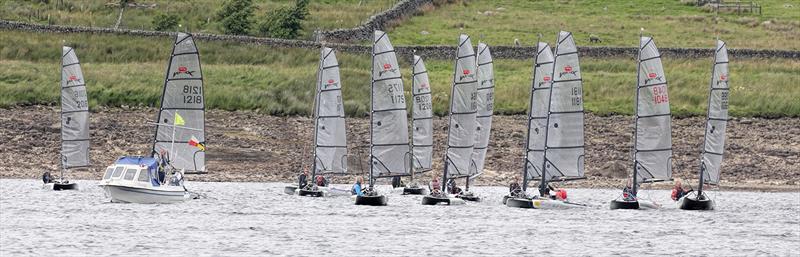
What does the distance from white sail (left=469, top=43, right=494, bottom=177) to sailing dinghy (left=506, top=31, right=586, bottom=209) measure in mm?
6479

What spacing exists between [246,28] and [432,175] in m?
35.0

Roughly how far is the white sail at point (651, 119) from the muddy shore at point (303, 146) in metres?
15.4

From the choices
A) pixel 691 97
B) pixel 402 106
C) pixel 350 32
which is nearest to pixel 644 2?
pixel 350 32

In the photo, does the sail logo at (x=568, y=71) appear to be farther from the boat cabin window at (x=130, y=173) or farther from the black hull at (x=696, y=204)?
the boat cabin window at (x=130, y=173)

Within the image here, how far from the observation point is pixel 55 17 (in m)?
132

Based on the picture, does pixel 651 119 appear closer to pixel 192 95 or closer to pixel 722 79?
pixel 722 79

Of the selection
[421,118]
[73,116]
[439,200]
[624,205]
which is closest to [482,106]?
[421,118]

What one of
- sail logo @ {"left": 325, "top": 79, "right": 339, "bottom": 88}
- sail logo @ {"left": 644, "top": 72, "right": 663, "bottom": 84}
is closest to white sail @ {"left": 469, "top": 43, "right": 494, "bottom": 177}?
sail logo @ {"left": 325, "top": 79, "right": 339, "bottom": 88}

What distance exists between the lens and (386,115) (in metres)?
83.4

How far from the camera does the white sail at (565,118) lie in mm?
80062

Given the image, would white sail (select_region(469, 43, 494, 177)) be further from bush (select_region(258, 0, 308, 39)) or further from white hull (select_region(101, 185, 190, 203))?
bush (select_region(258, 0, 308, 39))

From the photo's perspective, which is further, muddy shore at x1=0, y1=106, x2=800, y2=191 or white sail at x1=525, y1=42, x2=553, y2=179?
muddy shore at x1=0, y1=106, x2=800, y2=191

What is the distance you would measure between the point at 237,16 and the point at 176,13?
800cm

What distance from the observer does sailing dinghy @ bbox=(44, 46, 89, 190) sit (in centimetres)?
8844
